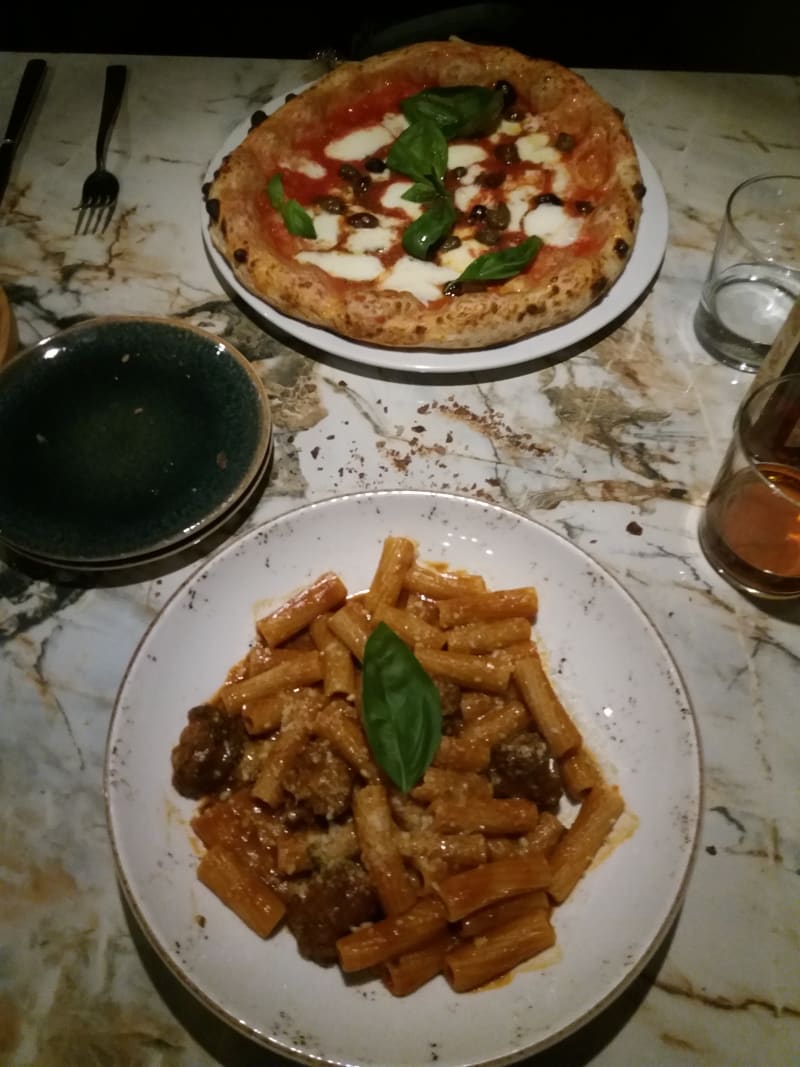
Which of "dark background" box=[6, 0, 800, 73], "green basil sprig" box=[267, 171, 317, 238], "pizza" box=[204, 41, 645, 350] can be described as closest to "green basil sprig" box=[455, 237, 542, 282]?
"pizza" box=[204, 41, 645, 350]

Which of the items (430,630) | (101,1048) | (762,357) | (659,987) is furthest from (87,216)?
(659,987)

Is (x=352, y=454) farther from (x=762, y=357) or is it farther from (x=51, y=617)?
(x=762, y=357)

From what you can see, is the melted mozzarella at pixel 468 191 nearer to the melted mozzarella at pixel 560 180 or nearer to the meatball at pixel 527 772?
the melted mozzarella at pixel 560 180

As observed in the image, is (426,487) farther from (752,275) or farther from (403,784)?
(752,275)

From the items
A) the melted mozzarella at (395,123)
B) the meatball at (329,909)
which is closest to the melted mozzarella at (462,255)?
the melted mozzarella at (395,123)

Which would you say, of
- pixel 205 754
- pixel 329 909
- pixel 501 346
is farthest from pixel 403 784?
pixel 501 346

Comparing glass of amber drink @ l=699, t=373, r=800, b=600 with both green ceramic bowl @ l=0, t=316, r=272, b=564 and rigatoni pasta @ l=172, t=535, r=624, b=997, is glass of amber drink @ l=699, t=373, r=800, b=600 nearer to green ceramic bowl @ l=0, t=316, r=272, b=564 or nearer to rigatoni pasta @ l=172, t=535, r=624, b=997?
rigatoni pasta @ l=172, t=535, r=624, b=997
